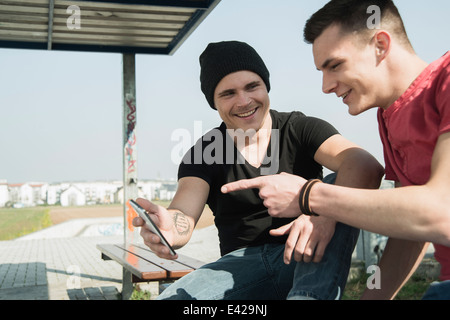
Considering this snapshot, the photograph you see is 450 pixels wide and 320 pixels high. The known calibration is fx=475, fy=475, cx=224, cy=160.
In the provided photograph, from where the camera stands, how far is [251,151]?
2.77 m

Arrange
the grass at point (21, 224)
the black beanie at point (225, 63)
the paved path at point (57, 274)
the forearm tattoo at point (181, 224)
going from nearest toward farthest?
1. the forearm tattoo at point (181, 224)
2. the black beanie at point (225, 63)
3. the paved path at point (57, 274)
4. the grass at point (21, 224)

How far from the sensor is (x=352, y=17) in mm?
1916

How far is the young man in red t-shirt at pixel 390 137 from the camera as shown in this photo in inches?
57.8

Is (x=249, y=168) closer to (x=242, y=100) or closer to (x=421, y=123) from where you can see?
(x=242, y=100)

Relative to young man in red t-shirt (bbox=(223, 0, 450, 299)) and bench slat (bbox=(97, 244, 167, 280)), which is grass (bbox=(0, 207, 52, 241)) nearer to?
bench slat (bbox=(97, 244, 167, 280))

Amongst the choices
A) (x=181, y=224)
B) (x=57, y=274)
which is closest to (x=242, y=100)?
(x=181, y=224)

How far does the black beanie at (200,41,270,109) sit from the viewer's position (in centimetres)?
284

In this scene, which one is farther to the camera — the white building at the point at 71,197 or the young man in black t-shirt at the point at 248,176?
the white building at the point at 71,197

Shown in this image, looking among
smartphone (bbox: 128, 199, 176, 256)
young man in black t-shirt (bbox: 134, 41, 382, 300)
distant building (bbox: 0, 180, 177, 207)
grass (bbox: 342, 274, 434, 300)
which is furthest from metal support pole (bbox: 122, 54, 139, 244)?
distant building (bbox: 0, 180, 177, 207)

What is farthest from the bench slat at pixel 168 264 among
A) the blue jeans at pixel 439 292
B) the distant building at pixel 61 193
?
the distant building at pixel 61 193

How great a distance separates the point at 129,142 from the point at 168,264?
9.32ft

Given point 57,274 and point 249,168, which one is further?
point 57,274

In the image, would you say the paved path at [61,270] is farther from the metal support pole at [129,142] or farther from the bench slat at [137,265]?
the bench slat at [137,265]

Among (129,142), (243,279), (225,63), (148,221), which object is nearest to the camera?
(148,221)
